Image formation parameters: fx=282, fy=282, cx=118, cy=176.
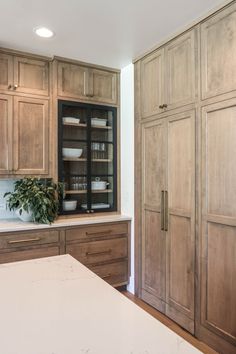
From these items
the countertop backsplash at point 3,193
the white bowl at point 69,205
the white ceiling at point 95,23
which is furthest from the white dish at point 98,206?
the white ceiling at point 95,23

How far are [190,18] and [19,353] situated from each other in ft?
8.31

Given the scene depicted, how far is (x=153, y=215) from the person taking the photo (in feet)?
9.67

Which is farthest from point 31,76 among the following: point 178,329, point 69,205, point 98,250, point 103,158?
point 178,329

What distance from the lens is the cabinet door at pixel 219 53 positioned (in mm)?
2072

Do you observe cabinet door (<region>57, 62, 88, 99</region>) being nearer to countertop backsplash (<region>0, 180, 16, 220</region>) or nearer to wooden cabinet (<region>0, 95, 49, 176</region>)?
wooden cabinet (<region>0, 95, 49, 176</region>)

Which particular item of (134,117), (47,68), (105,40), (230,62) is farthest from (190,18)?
(47,68)

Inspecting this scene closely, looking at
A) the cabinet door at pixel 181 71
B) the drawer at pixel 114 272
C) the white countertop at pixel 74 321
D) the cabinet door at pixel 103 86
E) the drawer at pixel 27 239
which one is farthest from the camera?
the cabinet door at pixel 103 86

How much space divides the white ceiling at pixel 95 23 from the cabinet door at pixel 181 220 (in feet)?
2.62

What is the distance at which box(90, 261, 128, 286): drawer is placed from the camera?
124 inches

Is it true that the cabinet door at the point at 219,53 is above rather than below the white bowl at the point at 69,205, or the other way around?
above

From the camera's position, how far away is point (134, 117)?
3246 mm

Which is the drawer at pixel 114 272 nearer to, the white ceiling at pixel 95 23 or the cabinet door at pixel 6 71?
the cabinet door at pixel 6 71

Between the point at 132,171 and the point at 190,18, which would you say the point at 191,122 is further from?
the point at 132,171

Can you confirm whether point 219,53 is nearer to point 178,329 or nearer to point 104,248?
point 104,248
